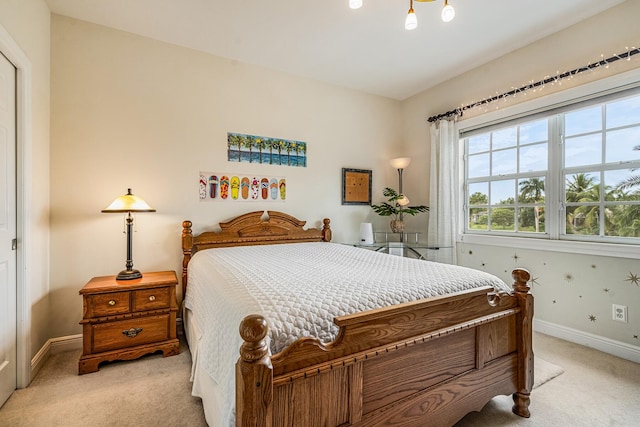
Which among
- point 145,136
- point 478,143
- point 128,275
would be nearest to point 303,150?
point 145,136

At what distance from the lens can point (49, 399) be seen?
5.53ft

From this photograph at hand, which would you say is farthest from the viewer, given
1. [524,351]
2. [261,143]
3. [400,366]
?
[261,143]

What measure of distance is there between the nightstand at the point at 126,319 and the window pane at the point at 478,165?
3.25 m

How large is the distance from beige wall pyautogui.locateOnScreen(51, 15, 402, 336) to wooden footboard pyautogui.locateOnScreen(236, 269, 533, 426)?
2.19 metres

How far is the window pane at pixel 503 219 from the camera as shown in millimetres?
2941

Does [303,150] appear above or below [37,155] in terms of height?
above

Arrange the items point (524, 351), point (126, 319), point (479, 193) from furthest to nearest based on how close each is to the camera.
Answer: point (479, 193), point (126, 319), point (524, 351)

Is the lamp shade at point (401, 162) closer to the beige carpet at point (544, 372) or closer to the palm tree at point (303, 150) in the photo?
the palm tree at point (303, 150)

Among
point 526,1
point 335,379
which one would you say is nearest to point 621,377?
point 335,379

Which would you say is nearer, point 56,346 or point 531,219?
point 56,346

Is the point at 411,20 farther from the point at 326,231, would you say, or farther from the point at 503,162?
the point at 326,231

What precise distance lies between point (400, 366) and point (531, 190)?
8.14ft

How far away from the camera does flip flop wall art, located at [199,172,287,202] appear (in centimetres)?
285

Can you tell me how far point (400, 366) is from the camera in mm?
1197
